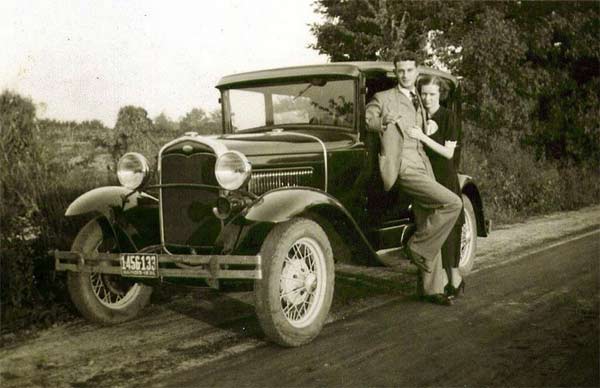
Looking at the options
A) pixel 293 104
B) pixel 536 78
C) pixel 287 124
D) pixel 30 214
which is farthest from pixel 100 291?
pixel 536 78

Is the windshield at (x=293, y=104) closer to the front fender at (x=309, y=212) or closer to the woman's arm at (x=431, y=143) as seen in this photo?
the woman's arm at (x=431, y=143)

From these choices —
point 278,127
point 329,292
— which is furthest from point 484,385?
point 278,127

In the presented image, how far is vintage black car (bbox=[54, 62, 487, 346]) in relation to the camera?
13.9 ft

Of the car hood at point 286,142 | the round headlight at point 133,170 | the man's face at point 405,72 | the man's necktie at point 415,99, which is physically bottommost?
the round headlight at point 133,170

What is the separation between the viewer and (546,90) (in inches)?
672

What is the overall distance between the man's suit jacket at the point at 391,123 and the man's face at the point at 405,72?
0.08 meters

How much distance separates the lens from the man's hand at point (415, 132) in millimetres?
5105

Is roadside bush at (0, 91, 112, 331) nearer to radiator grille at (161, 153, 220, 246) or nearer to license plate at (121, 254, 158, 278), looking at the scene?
license plate at (121, 254, 158, 278)

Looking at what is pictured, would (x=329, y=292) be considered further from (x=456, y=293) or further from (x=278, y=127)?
(x=278, y=127)

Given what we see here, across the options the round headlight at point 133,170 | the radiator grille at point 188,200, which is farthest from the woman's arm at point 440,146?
the round headlight at point 133,170

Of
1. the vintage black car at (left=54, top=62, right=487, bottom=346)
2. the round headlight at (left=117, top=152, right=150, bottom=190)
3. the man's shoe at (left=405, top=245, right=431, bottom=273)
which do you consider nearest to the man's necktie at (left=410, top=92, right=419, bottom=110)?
the vintage black car at (left=54, top=62, right=487, bottom=346)

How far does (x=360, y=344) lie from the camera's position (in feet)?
13.9

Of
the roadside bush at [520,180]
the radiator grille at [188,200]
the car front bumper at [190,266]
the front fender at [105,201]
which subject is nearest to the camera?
the car front bumper at [190,266]

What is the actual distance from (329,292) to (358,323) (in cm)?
40
